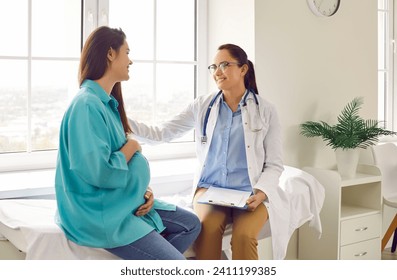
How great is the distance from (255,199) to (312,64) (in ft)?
4.65

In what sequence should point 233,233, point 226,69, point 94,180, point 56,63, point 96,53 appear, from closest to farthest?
point 94,180, point 96,53, point 233,233, point 226,69, point 56,63

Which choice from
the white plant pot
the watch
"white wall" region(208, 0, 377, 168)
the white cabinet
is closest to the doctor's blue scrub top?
"white wall" region(208, 0, 377, 168)

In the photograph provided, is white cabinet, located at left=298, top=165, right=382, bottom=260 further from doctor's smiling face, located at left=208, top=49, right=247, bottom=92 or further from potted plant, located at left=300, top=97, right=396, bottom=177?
doctor's smiling face, located at left=208, top=49, right=247, bottom=92

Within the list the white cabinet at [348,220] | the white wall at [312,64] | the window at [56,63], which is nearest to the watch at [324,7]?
the white wall at [312,64]

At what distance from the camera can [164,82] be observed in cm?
332

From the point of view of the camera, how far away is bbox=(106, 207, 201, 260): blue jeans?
6.38 feet

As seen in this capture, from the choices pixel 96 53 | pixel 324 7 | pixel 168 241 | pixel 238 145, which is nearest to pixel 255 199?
pixel 238 145

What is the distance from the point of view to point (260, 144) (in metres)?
2.54

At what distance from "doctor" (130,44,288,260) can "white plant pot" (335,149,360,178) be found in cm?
89

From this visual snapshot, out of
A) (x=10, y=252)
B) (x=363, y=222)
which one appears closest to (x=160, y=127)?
(x=10, y=252)

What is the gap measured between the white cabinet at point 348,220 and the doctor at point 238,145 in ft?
2.42

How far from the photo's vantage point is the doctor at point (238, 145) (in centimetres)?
247

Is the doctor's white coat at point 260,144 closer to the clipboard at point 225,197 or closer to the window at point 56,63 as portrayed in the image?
the clipboard at point 225,197

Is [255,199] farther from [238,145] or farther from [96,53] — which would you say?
[96,53]
